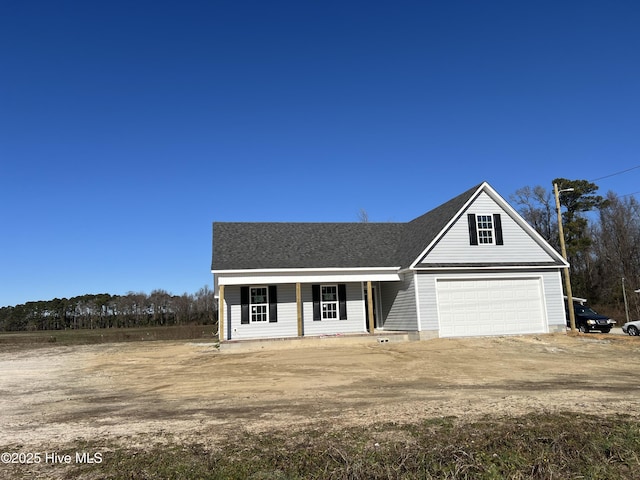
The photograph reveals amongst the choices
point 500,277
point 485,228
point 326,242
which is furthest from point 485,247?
point 326,242

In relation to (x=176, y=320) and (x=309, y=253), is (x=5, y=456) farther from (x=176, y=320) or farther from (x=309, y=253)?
(x=176, y=320)

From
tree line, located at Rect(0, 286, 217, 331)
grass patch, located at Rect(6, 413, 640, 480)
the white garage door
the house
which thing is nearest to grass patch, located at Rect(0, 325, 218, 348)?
the house

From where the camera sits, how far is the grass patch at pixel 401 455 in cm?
444

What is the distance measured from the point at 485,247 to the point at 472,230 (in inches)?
36.5

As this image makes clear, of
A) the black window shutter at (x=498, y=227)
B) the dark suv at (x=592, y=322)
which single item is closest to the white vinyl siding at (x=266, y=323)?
the black window shutter at (x=498, y=227)

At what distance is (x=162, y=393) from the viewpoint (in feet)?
30.6

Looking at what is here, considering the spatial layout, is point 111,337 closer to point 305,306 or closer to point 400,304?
point 305,306

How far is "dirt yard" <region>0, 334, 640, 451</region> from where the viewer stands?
21.1 ft

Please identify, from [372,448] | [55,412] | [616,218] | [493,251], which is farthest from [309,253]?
[616,218]

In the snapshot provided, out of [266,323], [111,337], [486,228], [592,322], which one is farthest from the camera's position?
[111,337]

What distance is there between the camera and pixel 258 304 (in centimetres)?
1969

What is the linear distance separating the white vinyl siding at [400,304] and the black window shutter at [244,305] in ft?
21.7

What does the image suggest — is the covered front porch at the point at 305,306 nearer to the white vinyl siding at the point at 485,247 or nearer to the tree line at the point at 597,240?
the white vinyl siding at the point at 485,247

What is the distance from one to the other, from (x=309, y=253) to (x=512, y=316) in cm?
924
